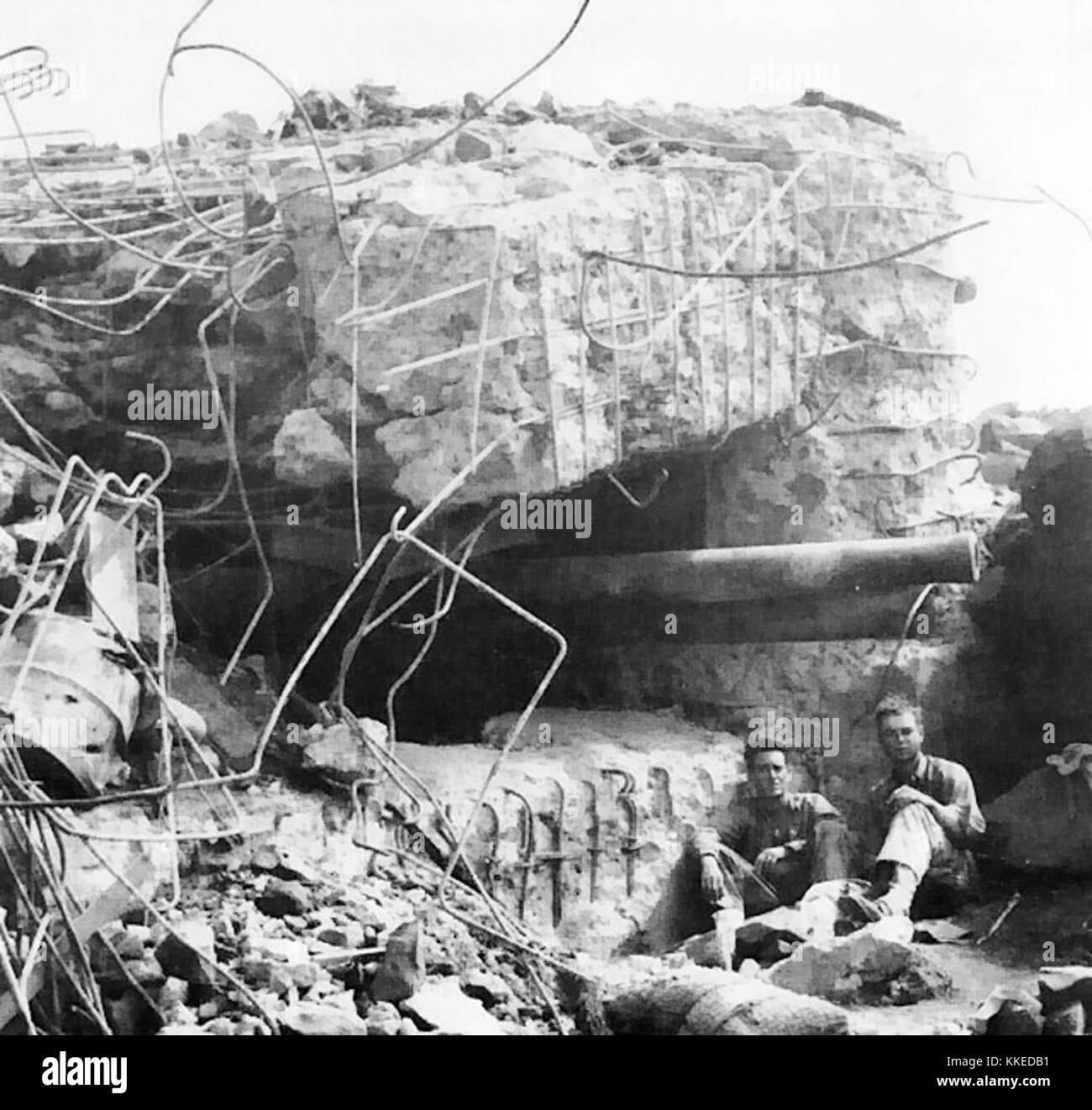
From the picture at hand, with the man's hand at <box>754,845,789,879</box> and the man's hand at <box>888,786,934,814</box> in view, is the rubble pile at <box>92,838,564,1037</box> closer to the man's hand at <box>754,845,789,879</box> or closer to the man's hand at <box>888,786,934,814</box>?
the man's hand at <box>754,845,789,879</box>

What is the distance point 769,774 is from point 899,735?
23 cm

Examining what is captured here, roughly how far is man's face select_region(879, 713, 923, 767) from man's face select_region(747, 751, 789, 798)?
0.17 meters

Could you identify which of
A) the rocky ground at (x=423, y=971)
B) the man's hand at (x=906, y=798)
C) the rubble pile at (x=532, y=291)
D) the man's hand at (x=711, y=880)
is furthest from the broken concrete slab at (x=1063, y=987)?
the rubble pile at (x=532, y=291)

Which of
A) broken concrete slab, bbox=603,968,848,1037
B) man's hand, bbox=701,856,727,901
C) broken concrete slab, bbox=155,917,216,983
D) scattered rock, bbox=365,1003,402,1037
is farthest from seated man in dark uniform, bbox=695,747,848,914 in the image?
broken concrete slab, bbox=155,917,216,983

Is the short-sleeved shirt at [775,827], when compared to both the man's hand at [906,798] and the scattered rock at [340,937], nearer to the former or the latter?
the man's hand at [906,798]

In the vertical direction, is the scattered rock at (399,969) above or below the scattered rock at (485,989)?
above

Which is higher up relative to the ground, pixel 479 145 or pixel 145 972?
pixel 479 145

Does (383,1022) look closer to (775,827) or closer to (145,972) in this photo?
(145,972)

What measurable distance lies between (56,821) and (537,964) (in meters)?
0.78

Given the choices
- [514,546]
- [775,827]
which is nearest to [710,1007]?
[775,827]

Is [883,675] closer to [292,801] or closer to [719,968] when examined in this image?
[719,968]

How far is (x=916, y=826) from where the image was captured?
231 centimetres

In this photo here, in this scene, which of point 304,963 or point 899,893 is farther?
point 899,893

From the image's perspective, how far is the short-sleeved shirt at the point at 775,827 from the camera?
7.55ft
